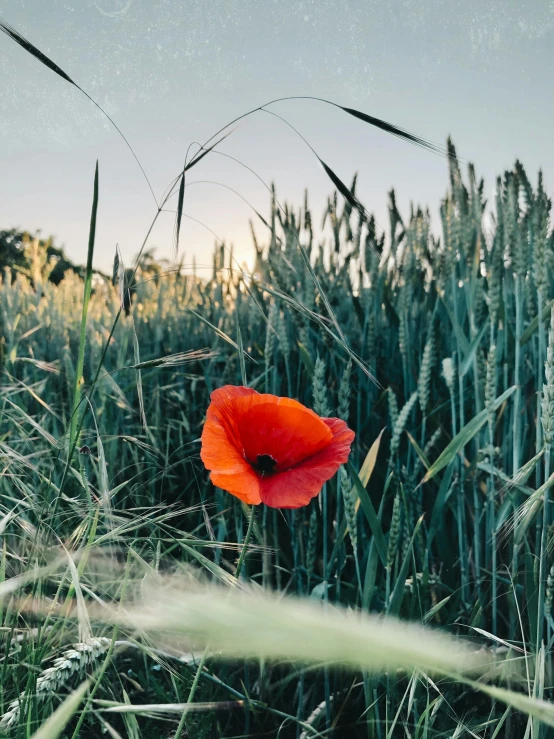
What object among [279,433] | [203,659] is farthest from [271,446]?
[203,659]

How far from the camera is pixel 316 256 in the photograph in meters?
1.30

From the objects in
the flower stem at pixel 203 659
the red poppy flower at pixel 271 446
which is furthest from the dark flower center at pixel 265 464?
the flower stem at pixel 203 659

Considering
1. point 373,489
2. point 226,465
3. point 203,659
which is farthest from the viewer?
point 373,489

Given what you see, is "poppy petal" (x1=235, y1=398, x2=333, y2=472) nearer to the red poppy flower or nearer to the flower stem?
the red poppy flower

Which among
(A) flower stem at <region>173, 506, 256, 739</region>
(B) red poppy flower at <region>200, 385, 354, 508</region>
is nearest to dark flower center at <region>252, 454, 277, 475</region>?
(B) red poppy flower at <region>200, 385, 354, 508</region>

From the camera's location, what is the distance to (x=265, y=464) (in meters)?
0.71

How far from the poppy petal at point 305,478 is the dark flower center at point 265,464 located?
0.9 inches

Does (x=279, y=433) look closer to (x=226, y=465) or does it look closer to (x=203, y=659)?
(x=226, y=465)

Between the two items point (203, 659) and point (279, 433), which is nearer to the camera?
point (203, 659)

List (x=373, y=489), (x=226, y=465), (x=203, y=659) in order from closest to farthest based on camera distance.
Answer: (x=203, y=659) → (x=226, y=465) → (x=373, y=489)

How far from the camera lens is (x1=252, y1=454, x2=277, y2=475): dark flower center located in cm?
71

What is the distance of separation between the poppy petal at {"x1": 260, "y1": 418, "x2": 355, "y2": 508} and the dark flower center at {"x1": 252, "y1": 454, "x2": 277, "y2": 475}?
2 cm

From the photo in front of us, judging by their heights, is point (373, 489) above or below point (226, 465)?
below

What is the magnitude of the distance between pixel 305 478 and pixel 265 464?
0.07 m
